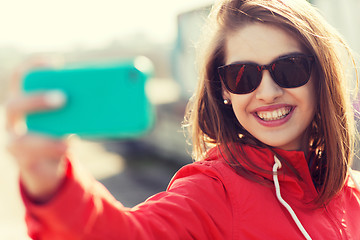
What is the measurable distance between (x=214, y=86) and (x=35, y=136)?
1059 millimetres

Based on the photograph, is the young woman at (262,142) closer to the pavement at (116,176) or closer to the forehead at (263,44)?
the forehead at (263,44)

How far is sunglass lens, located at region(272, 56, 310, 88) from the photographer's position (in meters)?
1.46

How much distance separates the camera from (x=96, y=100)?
0.84 m

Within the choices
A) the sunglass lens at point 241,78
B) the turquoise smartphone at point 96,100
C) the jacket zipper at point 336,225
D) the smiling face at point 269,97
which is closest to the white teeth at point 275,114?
the smiling face at point 269,97

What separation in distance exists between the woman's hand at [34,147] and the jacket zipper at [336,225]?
103 centimetres

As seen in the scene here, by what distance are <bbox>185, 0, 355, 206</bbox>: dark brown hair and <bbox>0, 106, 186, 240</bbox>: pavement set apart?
10.7ft

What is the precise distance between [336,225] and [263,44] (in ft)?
2.37

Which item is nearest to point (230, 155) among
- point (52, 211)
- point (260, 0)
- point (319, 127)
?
point (319, 127)

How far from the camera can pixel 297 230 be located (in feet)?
4.36

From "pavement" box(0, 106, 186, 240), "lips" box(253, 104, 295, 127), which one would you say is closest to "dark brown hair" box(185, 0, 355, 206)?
"lips" box(253, 104, 295, 127)

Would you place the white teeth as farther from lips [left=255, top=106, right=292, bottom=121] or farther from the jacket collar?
the jacket collar

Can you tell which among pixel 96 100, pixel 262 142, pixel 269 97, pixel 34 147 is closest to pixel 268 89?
pixel 269 97

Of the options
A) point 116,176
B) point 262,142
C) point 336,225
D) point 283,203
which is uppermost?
point 262,142

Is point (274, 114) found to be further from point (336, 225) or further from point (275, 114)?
point (336, 225)
